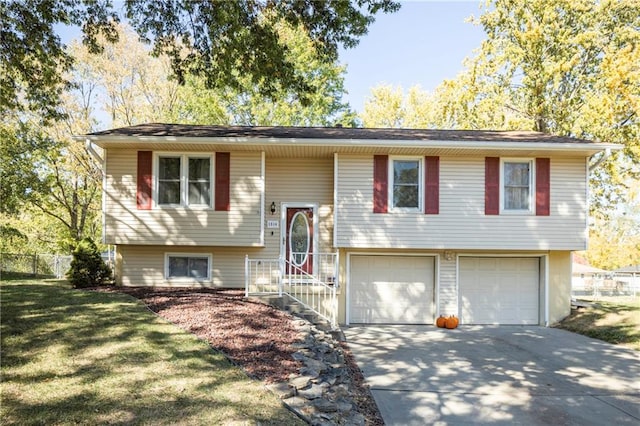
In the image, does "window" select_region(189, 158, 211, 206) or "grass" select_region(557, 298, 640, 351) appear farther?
"window" select_region(189, 158, 211, 206)

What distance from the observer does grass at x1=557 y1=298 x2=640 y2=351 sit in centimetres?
841

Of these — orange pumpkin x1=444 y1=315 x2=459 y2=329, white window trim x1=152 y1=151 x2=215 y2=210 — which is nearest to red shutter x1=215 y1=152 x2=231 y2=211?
white window trim x1=152 y1=151 x2=215 y2=210

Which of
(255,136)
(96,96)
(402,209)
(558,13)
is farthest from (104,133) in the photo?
(558,13)

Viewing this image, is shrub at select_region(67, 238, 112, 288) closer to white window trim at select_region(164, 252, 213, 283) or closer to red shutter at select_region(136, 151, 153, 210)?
white window trim at select_region(164, 252, 213, 283)

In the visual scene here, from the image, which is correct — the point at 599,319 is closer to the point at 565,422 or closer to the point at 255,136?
the point at 565,422

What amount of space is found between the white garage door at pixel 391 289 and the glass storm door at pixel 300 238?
1.16 meters

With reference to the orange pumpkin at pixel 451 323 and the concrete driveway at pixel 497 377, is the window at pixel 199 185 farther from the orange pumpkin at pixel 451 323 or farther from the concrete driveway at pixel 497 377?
the orange pumpkin at pixel 451 323

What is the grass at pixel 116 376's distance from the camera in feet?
11.1

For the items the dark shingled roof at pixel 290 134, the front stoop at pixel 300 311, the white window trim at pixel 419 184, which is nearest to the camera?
the front stoop at pixel 300 311

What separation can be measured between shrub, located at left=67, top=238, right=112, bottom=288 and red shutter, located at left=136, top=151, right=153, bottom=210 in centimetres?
182

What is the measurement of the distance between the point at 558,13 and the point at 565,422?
1676cm

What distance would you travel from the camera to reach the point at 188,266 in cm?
993

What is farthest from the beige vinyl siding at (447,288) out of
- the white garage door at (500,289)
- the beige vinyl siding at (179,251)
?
the beige vinyl siding at (179,251)

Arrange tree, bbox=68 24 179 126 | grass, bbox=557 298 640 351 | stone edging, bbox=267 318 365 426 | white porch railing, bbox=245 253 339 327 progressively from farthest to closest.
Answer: tree, bbox=68 24 179 126, white porch railing, bbox=245 253 339 327, grass, bbox=557 298 640 351, stone edging, bbox=267 318 365 426
